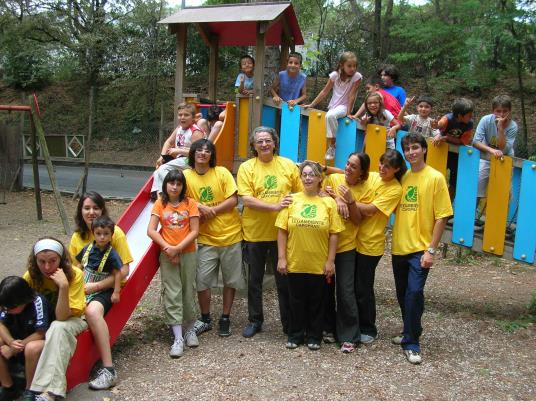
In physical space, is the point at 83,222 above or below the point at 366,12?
below

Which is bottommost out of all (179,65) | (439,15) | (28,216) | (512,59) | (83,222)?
(28,216)

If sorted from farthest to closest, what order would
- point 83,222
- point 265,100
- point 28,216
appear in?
point 28,216 → point 265,100 → point 83,222

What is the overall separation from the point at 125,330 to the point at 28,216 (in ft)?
25.1

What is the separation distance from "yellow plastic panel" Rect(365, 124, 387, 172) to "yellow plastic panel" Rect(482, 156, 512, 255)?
0.99m

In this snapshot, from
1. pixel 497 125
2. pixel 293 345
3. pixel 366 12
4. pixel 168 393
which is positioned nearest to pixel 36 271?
pixel 168 393

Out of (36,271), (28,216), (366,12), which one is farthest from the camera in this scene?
(366,12)

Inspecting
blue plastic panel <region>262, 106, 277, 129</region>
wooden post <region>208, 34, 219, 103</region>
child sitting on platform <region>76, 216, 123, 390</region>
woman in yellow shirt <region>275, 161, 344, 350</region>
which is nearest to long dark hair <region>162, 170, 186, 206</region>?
child sitting on platform <region>76, 216, 123, 390</region>

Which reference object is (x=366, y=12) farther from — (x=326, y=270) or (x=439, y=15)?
(x=326, y=270)

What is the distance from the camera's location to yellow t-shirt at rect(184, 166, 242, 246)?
4.84 metres

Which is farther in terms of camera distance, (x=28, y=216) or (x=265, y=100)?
(x=28, y=216)

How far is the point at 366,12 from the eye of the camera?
22.1 meters

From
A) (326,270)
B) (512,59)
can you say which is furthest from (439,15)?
(326,270)

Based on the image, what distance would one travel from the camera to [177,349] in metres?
4.60

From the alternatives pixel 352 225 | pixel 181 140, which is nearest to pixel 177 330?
pixel 352 225
